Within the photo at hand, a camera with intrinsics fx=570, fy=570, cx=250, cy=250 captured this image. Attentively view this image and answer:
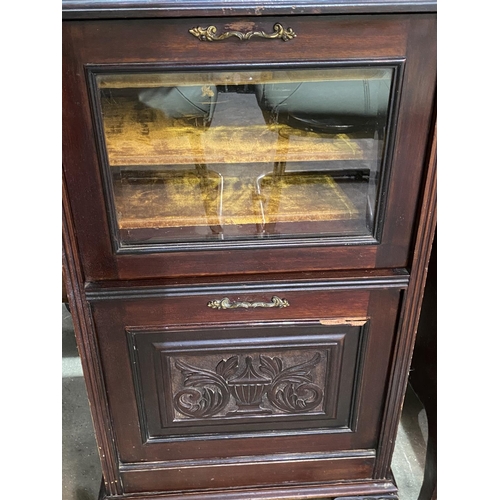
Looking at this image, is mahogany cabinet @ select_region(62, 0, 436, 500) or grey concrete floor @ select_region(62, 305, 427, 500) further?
grey concrete floor @ select_region(62, 305, 427, 500)

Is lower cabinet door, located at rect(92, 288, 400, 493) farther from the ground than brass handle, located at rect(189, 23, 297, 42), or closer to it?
closer to it

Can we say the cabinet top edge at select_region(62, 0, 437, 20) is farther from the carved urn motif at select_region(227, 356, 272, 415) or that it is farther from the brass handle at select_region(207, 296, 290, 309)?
the carved urn motif at select_region(227, 356, 272, 415)

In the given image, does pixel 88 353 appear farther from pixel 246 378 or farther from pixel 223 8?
pixel 223 8

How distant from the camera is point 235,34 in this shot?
614 millimetres

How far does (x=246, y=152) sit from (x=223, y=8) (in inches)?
8.9

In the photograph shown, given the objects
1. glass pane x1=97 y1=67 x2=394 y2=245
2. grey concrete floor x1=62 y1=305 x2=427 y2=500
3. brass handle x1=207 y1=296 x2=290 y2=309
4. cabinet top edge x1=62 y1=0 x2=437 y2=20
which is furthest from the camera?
grey concrete floor x1=62 y1=305 x2=427 y2=500

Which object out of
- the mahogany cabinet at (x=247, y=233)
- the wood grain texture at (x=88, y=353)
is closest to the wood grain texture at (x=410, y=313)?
the mahogany cabinet at (x=247, y=233)

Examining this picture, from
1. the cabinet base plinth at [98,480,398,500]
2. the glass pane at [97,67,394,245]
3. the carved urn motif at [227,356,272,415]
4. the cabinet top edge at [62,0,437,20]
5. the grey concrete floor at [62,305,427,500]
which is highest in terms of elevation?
the cabinet top edge at [62,0,437,20]

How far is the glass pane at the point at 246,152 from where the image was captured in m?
0.69

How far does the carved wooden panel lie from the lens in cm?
86

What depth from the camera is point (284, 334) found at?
862mm

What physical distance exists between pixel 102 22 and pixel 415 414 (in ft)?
3.41

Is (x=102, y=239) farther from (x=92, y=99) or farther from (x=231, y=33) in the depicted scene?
Answer: (x=231, y=33)

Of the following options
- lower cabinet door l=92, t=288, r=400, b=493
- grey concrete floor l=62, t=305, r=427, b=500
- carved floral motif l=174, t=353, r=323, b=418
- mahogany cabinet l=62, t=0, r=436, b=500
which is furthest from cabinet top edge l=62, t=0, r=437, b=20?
grey concrete floor l=62, t=305, r=427, b=500
